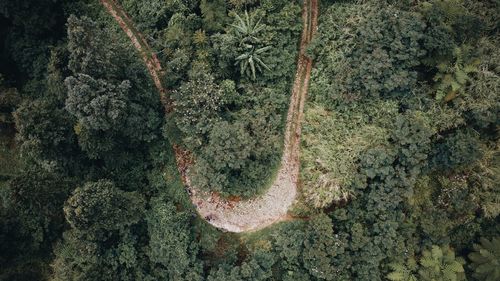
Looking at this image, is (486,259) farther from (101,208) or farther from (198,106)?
(101,208)

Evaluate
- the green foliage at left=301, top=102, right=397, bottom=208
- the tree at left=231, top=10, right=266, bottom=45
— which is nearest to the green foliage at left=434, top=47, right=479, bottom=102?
the green foliage at left=301, top=102, right=397, bottom=208

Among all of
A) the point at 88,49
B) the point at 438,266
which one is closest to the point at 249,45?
the point at 88,49

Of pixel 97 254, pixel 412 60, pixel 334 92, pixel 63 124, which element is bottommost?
pixel 97 254

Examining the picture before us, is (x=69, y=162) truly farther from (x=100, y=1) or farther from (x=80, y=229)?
(x=100, y=1)

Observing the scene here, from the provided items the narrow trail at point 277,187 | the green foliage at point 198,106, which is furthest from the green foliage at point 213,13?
the narrow trail at point 277,187

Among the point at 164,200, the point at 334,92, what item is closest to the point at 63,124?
the point at 164,200

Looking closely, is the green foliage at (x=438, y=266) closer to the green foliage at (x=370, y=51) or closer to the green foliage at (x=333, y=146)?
the green foliage at (x=333, y=146)

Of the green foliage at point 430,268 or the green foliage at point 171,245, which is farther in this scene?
the green foliage at point 171,245
